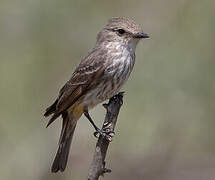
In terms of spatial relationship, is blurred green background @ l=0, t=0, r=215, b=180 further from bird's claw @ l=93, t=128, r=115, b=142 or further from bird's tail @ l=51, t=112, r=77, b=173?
bird's claw @ l=93, t=128, r=115, b=142

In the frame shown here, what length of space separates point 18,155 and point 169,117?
73.9 inches

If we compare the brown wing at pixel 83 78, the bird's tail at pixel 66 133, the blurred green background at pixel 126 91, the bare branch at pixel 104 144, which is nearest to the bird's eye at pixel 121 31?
the brown wing at pixel 83 78

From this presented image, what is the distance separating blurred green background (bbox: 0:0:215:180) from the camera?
10.1 metres

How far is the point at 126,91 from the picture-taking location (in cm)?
1030

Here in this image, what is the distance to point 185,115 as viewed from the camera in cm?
1020

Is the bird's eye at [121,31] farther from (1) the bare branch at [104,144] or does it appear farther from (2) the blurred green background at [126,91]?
(2) the blurred green background at [126,91]

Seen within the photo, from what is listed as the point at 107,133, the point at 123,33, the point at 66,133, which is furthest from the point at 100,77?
the point at 107,133

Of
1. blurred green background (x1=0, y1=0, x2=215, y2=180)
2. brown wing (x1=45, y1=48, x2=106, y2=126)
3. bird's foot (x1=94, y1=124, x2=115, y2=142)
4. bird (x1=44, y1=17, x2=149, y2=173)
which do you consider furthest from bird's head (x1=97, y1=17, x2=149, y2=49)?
blurred green background (x1=0, y1=0, x2=215, y2=180)

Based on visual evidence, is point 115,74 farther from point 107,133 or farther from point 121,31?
point 107,133

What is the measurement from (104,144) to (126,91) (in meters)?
3.30

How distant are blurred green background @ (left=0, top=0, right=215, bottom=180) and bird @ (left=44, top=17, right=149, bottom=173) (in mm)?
1666

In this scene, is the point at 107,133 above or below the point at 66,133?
below

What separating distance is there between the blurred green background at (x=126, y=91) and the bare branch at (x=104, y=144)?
214 centimetres

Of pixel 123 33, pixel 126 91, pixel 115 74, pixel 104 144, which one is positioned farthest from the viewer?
pixel 126 91
